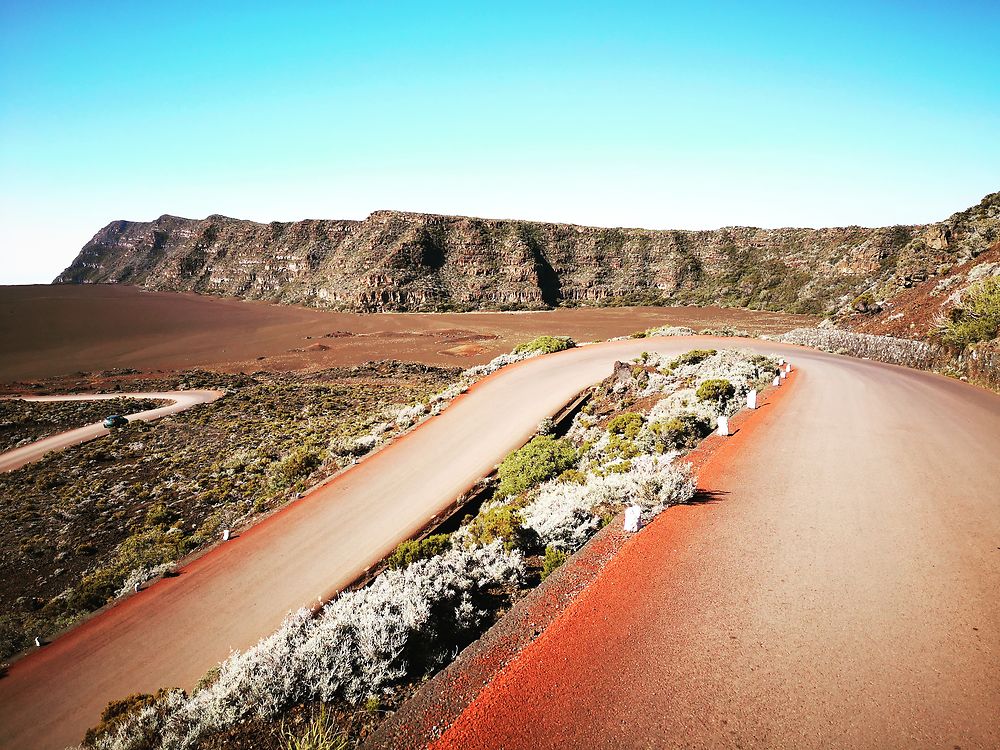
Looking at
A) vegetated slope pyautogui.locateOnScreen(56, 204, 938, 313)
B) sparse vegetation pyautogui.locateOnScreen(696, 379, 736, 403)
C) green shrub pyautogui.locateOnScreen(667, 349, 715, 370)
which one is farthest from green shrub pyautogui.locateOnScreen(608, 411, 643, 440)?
vegetated slope pyautogui.locateOnScreen(56, 204, 938, 313)

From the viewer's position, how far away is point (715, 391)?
1298cm

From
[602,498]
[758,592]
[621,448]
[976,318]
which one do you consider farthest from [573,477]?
[976,318]

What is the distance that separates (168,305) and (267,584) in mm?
121890

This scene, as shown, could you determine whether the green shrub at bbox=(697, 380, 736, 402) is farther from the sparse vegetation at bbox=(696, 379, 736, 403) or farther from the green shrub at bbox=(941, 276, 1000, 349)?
the green shrub at bbox=(941, 276, 1000, 349)

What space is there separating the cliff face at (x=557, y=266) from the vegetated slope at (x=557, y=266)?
27 centimetres

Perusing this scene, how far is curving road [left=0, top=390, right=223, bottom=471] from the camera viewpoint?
977 inches

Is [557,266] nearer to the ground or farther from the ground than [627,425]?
farther from the ground

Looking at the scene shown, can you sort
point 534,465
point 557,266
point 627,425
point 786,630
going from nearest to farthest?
point 786,630 < point 534,465 < point 627,425 < point 557,266

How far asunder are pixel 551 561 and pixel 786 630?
2812 mm

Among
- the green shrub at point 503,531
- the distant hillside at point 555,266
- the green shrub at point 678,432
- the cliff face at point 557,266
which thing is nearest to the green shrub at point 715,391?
the green shrub at point 678,432

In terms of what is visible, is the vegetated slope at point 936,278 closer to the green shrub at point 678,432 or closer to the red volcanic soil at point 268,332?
the red volcanic soil at point 268,332

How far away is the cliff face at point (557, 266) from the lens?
3474 inches

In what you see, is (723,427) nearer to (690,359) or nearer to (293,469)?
(690,359)

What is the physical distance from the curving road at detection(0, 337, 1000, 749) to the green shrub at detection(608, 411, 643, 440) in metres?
2.86
